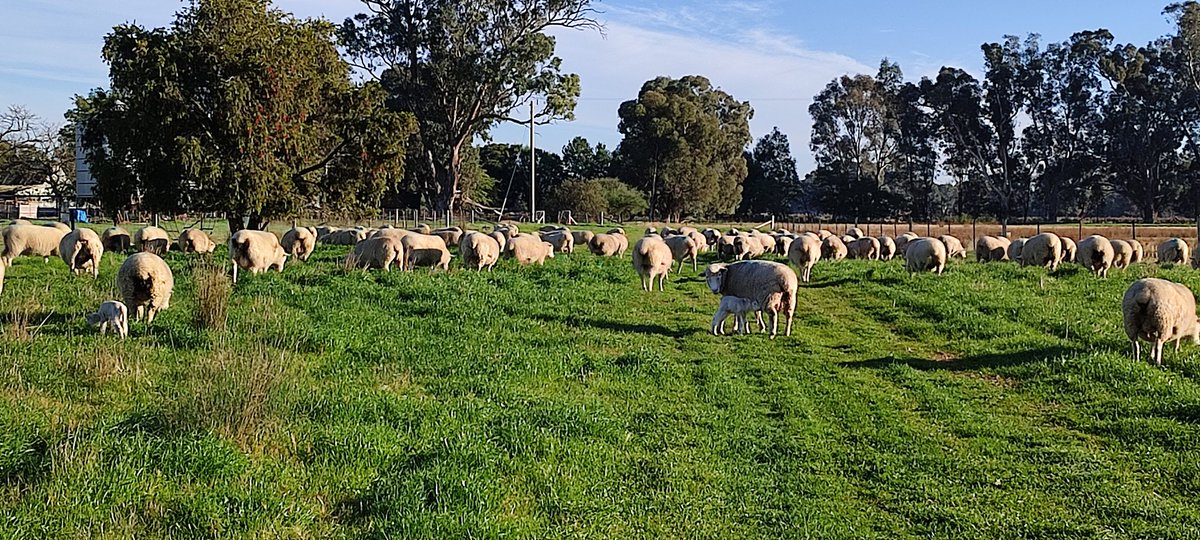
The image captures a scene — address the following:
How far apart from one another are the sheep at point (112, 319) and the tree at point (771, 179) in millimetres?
72561

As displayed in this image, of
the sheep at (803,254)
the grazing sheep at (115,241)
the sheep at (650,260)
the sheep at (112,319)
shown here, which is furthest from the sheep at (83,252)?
the sheep at (803,254)

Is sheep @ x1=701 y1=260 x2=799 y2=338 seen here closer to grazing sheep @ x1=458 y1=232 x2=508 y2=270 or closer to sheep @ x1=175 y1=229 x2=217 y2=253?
grazing sheep @ x1=458 y1=232 x2=508 y2=270

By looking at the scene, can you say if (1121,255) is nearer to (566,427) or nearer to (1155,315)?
(1155,315)

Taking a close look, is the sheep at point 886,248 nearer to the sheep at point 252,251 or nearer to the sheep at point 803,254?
the sheep at point 803,254

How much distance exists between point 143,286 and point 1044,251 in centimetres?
2056

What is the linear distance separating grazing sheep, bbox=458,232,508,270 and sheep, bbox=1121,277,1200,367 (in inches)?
554

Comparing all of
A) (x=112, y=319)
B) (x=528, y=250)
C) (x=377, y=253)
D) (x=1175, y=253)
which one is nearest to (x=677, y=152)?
(x=1175, y=253)

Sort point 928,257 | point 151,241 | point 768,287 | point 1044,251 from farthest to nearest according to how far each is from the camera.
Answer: point 151,241, point 1044,251, point 928,257, point 768,287

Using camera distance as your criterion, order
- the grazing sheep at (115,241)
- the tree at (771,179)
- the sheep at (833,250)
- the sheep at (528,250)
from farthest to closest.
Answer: the tree at (771,179)
the sheep at (833,250)
the grazing sheep at (115,241)
the sheep at (528,250)

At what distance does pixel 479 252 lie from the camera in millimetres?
22125

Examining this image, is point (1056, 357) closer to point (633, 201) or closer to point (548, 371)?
point (548, 371)

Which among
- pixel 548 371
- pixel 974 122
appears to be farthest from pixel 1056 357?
pixel 974 122

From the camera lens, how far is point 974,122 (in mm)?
72375

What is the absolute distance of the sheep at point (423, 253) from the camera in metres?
21.7
